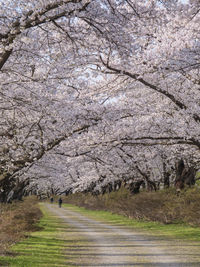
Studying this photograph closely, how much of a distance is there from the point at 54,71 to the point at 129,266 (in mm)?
8355

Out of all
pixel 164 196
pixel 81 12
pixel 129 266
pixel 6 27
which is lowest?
pixel 129 266

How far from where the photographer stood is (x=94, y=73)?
1430cm

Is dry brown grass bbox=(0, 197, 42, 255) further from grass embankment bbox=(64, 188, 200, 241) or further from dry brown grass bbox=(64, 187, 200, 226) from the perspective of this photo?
dry brown grass bbox=(64, 187, 200, 226)

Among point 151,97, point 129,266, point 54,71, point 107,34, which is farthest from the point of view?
point 151,97

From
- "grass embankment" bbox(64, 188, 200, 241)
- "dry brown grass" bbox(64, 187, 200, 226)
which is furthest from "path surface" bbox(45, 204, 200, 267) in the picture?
"dry brown grass" bbox(64, 187, 200, 226)

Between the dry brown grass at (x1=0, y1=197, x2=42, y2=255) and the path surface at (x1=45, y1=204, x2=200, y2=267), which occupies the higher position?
the dry brown grass at (x1=0, y1=197, x2=42, y2=255)

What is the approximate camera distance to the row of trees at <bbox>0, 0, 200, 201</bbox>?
859 cm

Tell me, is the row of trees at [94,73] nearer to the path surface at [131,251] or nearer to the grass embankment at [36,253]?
the grass embankment at [36,253]

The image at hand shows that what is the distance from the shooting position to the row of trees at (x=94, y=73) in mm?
8594

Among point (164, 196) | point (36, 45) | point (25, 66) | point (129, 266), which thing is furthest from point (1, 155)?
point (164, 196)

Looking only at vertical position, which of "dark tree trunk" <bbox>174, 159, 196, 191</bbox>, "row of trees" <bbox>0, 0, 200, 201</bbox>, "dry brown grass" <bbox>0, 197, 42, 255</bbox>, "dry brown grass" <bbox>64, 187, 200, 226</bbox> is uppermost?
"row of trees" <bbox>0, 0, 200, 201</bbox>

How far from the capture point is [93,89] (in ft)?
49.6

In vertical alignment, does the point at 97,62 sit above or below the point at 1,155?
above

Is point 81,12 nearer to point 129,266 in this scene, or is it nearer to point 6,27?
point 6,27
